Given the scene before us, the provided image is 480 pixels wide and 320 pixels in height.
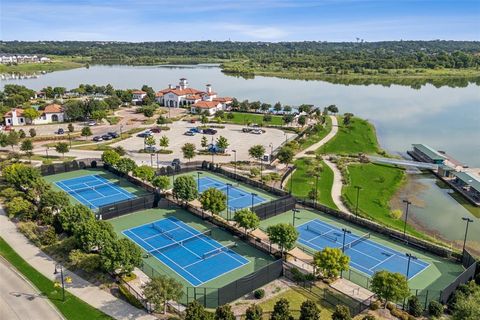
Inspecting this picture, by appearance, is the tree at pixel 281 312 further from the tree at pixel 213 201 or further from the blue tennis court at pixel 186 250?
the tree at pixel 213 201

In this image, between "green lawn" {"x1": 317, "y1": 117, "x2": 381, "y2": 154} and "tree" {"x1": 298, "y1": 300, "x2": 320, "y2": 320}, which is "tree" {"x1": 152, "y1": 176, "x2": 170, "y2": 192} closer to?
"tree" {"x1": 298, "y1": 300, "x2": 320, "y2": 320}

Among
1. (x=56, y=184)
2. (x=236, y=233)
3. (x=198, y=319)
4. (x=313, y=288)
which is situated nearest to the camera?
(x=198, y=319)

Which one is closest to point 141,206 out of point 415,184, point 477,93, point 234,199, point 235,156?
point 234,199

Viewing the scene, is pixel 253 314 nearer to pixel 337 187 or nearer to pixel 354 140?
pixel 337 187

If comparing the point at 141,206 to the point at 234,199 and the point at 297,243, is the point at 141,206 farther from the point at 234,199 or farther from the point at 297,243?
the point at 297,243

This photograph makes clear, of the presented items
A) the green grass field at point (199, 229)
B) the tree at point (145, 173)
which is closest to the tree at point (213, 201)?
the green grass field at point (199, 229)

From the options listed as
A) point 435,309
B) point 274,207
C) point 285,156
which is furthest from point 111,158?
point 435,309

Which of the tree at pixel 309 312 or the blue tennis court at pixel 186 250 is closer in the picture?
the tree at pixel 309 312
